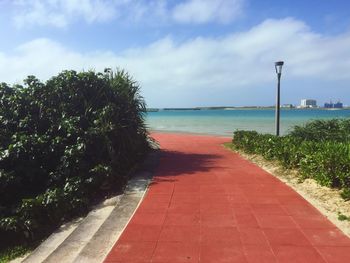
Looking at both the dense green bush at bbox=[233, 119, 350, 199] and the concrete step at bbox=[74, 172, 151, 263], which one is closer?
the concrete step at bbox=[74, 172, 151, 263]

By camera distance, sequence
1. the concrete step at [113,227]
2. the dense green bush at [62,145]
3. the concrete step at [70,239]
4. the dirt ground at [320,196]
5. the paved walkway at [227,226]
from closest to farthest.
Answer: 1. the paved walkway at [227,226]
2. the concrete step at [113,227]
3. the concrete step at [70,239]
4. the dirt ground at [320,196]
5. the dense green bush at [62,145]

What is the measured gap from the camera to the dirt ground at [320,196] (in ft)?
19.3

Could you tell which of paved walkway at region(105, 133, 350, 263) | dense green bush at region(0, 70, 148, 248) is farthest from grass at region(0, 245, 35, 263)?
paved walkway at region(105, 133, 350, 263)

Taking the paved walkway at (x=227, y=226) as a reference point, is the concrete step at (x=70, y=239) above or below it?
below

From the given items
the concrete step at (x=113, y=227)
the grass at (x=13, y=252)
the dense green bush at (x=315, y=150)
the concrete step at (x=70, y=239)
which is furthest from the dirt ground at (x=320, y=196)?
the grass at (x=13, y=252)

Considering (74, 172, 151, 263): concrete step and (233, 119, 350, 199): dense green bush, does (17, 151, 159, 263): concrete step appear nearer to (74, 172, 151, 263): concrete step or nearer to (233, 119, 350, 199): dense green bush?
(74, 172, 151, 263): concrete step

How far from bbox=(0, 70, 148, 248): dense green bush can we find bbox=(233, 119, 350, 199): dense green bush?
347 centimetres

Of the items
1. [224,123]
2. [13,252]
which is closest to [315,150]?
[13,252]

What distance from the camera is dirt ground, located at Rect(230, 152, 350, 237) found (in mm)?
5876

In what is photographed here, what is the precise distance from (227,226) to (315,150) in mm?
3577

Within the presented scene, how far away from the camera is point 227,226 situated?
18.3 ft

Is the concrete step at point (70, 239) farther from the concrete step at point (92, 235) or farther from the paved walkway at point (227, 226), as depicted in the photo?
the paved walkway at point (227, 226)

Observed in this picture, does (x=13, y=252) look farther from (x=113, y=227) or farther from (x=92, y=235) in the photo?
(x=113, y=227)

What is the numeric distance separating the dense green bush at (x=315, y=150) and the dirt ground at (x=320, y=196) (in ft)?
0.48
